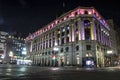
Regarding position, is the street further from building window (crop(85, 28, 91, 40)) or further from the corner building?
building window (crop(85, 28, 91, 40))

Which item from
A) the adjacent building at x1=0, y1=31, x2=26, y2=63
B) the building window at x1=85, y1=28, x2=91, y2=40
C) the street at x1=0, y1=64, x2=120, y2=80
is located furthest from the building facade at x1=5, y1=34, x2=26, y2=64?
the street at x1=0, y1=64, x2=120, y2=80

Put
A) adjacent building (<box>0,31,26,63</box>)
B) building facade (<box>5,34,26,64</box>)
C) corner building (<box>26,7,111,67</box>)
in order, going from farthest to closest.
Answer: building facade (<box>5,34,26,64</box>) → adjacent building (<box>0,31,26,63</box>) → corner building (<box>26,7,111,67</box>)

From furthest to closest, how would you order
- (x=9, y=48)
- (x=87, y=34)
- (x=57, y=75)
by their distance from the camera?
(x=9, y=48), (x=87, y=34), (x=57, y=75)

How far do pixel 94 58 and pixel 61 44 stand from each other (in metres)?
22.0

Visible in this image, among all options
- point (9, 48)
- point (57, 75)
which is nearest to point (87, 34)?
point (57, 75)

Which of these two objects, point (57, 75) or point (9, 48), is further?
point (9, 48)

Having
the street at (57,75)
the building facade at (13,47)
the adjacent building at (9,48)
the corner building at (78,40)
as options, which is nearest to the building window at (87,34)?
the corner building at (78,40)

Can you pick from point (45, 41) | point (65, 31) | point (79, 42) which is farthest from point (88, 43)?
point (45, 41)

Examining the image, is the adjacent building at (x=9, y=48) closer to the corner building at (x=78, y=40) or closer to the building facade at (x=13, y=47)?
the building facade at (x=13, y=47)

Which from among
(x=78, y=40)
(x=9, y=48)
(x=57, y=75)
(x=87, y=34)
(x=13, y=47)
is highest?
(x=13, y=47)

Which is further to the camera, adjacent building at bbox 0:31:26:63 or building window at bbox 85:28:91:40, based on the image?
adjacent building at bbox 0:31:26:63

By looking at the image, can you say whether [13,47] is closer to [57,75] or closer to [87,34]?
[87,34]

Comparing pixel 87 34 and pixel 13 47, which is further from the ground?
pixel 13 47

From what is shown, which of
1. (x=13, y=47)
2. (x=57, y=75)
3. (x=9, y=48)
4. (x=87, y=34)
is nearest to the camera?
(x=57, y=75)
